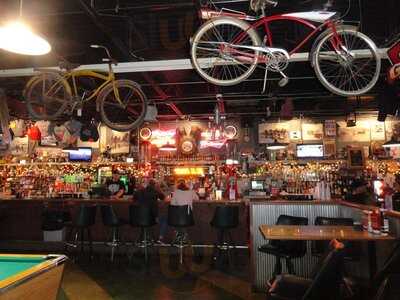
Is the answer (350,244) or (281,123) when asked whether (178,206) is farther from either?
(281,123)

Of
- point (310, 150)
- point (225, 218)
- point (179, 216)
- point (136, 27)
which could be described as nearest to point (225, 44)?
point (136, 27)

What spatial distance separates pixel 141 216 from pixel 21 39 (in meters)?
4.30

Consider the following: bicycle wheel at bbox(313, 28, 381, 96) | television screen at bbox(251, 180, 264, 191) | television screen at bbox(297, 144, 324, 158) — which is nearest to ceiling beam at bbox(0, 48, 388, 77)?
bicycle wheel at bbox(313, 28, 381, 96)

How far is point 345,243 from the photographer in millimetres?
4832

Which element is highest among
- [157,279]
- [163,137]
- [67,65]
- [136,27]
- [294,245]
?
[136,27]

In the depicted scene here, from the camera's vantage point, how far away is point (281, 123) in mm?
11562

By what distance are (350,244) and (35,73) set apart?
242 inches

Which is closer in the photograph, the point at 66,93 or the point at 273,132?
the point at 66,93

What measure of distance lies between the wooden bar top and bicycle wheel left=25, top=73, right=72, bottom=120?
4173 mm

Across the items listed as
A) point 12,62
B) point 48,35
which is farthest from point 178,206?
point 12,62

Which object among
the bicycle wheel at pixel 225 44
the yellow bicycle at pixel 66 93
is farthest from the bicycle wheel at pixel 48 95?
the bicycle wheel at pixel 225 44

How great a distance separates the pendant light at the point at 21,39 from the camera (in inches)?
138

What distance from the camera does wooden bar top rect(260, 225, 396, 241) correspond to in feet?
13.1

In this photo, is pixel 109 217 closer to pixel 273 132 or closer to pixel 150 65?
pixel 150 65
